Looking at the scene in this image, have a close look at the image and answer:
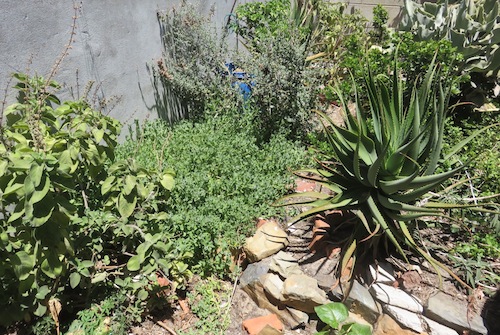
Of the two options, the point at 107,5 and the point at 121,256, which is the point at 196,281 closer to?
the point at 121,256

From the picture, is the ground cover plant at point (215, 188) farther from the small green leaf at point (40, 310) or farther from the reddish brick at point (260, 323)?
the reddish brick at point (260, 323)

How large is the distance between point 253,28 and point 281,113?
1711mm

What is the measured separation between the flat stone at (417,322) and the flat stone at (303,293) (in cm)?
47

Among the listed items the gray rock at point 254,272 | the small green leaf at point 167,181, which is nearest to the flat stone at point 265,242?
the gray rock at point 254,272

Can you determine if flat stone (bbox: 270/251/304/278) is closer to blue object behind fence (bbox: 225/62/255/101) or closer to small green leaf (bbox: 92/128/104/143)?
small green leaf (bbox: 92/128/104/143)

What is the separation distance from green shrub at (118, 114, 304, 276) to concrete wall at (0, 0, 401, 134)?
550mm

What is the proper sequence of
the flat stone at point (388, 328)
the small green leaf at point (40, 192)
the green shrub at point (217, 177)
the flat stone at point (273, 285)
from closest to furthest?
1. the small green leaf at point (40, 192)
2. the flat stone at point (388, 328)
3. the flat stone at point (273, 285)
4. the green shrub at point (217, 177)

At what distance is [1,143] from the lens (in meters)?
2.40

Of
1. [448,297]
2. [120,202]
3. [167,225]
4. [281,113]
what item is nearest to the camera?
[120,202]

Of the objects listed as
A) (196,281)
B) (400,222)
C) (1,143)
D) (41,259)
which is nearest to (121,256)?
(196,281)

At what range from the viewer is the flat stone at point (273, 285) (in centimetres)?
300

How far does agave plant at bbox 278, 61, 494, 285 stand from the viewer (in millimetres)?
2789

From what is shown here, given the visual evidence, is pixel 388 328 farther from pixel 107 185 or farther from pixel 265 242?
pixel 107 185

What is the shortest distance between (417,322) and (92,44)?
3606mm
